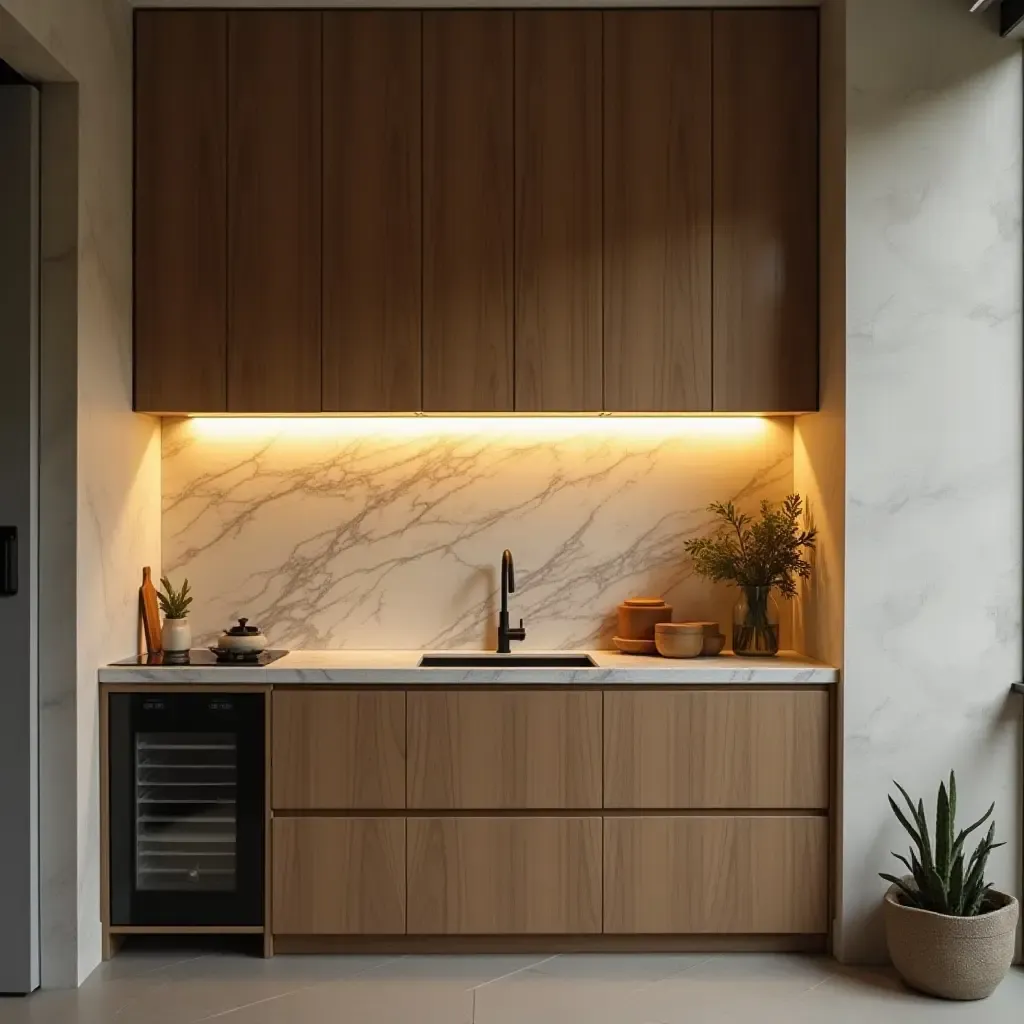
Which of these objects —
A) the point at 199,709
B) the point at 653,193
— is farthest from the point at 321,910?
the point at 653,193

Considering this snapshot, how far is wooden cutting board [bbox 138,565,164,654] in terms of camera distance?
11.5ft

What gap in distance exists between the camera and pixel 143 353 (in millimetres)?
3441

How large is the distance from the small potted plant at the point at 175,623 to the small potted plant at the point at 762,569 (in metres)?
1.60

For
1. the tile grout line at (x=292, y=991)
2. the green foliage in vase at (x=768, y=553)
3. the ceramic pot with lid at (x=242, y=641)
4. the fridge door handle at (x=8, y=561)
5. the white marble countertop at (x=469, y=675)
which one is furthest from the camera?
the green foliage in vase at (x=768, y=553)

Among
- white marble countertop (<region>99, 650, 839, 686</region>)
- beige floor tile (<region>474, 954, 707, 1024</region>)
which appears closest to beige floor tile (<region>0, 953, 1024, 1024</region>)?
beige floor tile (<region>474, 954, 707, 1024</region>)

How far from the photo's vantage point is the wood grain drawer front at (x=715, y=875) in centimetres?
323

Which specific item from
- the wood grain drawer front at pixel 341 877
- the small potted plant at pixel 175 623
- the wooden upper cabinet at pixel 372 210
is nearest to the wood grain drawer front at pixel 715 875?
the wood grain drawer front at pixel 341 877

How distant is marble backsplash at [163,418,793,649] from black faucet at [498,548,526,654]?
0.11 meters

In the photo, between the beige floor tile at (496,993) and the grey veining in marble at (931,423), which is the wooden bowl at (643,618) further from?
the beige floor tile at (496,993)

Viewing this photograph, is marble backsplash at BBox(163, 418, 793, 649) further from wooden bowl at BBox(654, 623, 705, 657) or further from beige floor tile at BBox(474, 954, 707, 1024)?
beige floor tile at BBox(474, 954, 707, 1024)

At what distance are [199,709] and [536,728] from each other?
0.96m

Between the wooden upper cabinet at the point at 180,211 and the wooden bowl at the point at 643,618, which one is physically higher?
the wooden upper cabinet at the point at 180,211

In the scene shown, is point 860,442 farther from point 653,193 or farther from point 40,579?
point 40,579

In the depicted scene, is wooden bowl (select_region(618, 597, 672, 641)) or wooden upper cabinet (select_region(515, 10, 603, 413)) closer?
wooden upper cabinet (select_region(515, 10, 603, 413))
